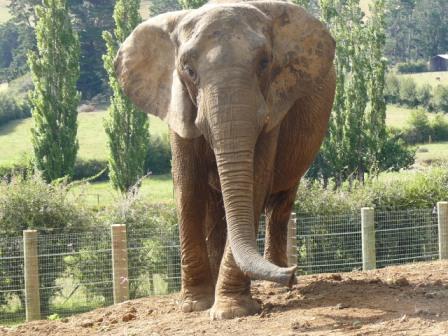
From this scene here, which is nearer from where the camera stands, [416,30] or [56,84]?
[56,84]

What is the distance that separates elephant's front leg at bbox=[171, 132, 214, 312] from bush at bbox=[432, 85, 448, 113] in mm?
62548

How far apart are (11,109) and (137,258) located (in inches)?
1996

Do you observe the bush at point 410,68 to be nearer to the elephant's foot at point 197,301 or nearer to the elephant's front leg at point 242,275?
the elephant's foot at point 197,301

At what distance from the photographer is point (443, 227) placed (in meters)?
16.2

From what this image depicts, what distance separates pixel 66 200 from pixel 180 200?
359 inches

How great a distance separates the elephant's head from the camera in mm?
7801

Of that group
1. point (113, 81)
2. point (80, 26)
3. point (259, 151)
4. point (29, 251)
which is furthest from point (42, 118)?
point (80, 26)

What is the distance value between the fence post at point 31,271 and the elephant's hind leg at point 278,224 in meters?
4.31

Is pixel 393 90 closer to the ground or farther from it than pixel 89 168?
farther from it

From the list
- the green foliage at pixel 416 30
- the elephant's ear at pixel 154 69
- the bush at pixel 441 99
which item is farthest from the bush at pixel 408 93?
the elephant's ear at pixel 154 69

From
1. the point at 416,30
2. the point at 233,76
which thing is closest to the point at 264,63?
the point at 233,76

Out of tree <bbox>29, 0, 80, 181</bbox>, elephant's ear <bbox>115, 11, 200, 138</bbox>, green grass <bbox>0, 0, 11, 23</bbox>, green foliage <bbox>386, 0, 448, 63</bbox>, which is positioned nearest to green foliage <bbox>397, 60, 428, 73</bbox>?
green foliage <bbox>386, 0, 448, 63</bbox>

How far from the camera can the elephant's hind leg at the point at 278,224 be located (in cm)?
1105

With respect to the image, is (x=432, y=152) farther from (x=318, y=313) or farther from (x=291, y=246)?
(x=318, y=313)
